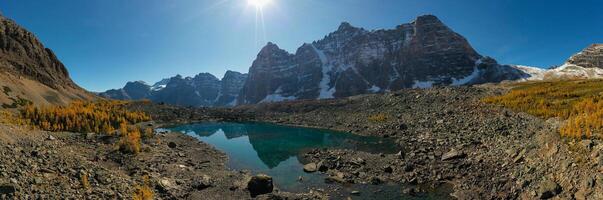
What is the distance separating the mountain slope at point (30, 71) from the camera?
238 feet

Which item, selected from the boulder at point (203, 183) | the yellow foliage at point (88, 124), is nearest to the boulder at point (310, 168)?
the boulder at point (203, 183)

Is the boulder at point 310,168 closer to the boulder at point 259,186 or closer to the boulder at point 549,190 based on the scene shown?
the boulder at point 259,186

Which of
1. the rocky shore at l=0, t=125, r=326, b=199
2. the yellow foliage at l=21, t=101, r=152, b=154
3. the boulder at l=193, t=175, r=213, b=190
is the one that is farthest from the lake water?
the yellow foliage at l=21, t=101, r=152, b=154

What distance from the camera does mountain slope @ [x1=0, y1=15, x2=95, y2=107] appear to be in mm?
72500

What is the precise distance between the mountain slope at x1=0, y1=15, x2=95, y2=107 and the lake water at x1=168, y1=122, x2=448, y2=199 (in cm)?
3497

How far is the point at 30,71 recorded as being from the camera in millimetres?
96250

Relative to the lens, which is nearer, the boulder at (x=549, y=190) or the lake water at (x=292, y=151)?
the boulder at (x=549, y=190)

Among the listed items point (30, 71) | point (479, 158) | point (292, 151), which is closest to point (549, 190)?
point (479, 158)

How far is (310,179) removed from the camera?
1185 inches

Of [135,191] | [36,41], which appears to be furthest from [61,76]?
[135,191]

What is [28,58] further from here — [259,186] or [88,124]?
[259,186]

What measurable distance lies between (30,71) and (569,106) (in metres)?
122

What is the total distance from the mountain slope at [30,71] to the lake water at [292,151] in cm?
3497

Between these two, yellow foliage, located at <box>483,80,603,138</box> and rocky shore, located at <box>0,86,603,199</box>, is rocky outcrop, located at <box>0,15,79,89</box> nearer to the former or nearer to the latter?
rocky shore, located at <box>0,86,603,199</box>
